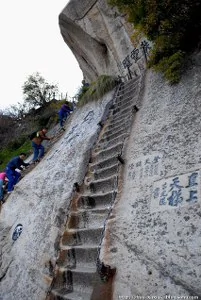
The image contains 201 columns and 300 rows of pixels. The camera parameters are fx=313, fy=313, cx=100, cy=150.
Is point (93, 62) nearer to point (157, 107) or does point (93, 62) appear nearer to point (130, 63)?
point (130, 63)

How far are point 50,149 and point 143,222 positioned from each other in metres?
7.56

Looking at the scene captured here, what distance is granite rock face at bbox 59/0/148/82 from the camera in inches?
514

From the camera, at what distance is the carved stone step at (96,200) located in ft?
21.2

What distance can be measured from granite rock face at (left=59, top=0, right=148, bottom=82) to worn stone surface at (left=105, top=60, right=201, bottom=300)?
5.49m

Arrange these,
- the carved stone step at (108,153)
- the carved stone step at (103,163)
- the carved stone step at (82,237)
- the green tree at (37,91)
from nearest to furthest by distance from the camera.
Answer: the carved stone step at (82,237) → the carved stone step at (103,163) → the carved stone step at (108,153) → the green tree at (37,91)

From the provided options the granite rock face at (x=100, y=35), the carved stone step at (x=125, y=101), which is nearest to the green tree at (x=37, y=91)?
the granite rock face at (x=100, y=35)

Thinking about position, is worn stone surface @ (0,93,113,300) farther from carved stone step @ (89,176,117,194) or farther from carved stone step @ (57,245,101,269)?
carved stone step @ (89,176,117,194)

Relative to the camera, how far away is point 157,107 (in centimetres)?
786

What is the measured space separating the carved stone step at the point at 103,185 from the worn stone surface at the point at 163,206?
352mm

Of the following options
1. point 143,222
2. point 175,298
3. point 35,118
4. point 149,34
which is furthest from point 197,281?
point 35,118

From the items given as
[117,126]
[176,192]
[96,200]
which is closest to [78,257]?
[96,200]

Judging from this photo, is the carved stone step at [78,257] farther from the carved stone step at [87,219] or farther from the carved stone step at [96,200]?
the carved stone step at [96,200]

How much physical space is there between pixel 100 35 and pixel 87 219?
1017cm

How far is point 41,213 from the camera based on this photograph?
7.91 metres
